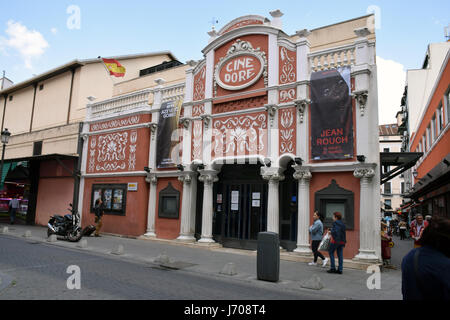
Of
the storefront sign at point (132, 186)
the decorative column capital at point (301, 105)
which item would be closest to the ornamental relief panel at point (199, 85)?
the decorative column capital at point (301, 105)

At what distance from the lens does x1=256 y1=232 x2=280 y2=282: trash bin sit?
869 centimetres

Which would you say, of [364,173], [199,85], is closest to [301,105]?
[364,173]

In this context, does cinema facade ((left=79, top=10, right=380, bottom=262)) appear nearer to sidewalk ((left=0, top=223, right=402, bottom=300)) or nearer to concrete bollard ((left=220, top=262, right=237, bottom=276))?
sidewalk ((left=0, top=223, right=402, bottom=300))

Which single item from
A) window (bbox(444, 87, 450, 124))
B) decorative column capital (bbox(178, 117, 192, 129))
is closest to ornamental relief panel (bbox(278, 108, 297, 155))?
decorative column capital (bbox(178, 117, 192, 129))

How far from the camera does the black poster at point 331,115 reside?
12.2 metres

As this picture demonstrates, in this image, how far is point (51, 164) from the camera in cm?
2348

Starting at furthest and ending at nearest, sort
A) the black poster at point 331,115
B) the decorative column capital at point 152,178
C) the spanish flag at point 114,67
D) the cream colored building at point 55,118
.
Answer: the spanish flag at point 114,67 → the cream colored building at point 55,118 → the decorative column capital at point 152,178 → the black poster at point 331,115

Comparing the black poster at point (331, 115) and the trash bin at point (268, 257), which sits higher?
the black poster at point (331, 115)

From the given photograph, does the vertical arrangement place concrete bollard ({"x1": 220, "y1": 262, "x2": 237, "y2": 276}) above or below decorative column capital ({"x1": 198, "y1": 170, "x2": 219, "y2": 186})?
below

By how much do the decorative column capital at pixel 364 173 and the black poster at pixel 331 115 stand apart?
0.62 metres

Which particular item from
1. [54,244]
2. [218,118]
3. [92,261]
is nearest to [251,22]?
[218,118]

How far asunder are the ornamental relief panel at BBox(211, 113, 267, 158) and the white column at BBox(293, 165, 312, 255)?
1912mm

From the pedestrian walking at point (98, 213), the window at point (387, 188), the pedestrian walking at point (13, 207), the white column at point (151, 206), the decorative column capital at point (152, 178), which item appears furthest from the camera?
the window at point (387, 188)

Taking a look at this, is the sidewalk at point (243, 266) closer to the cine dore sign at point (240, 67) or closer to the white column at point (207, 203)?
the white column at point (207, 203)
